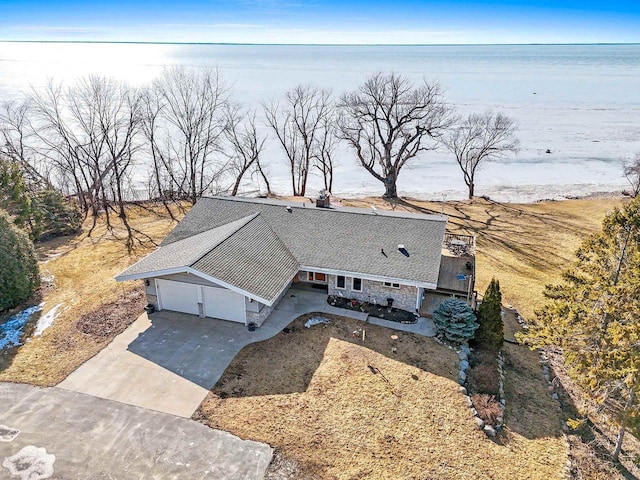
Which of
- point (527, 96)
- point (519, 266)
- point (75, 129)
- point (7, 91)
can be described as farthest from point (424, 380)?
point (527, 96)

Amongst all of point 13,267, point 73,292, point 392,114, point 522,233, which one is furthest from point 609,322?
point 392,114

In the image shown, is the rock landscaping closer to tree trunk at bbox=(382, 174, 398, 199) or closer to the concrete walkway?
the concrete walkway

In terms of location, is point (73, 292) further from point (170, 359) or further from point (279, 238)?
point (279, 238)

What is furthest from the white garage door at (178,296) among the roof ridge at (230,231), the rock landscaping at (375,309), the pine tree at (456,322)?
the pine tree at (456,322)

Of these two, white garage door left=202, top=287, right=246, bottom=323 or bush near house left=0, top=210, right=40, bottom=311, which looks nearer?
white garage door left=202, top=287, right=246, bottom=323

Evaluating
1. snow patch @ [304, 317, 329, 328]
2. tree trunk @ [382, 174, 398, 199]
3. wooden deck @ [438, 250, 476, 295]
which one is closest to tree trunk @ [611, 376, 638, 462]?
wooden deck @ [438, 250, 476, 295]

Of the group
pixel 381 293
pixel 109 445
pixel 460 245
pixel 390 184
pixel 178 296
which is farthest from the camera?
pixel 390 184

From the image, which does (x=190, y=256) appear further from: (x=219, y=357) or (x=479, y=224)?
(x=479, y=224)
